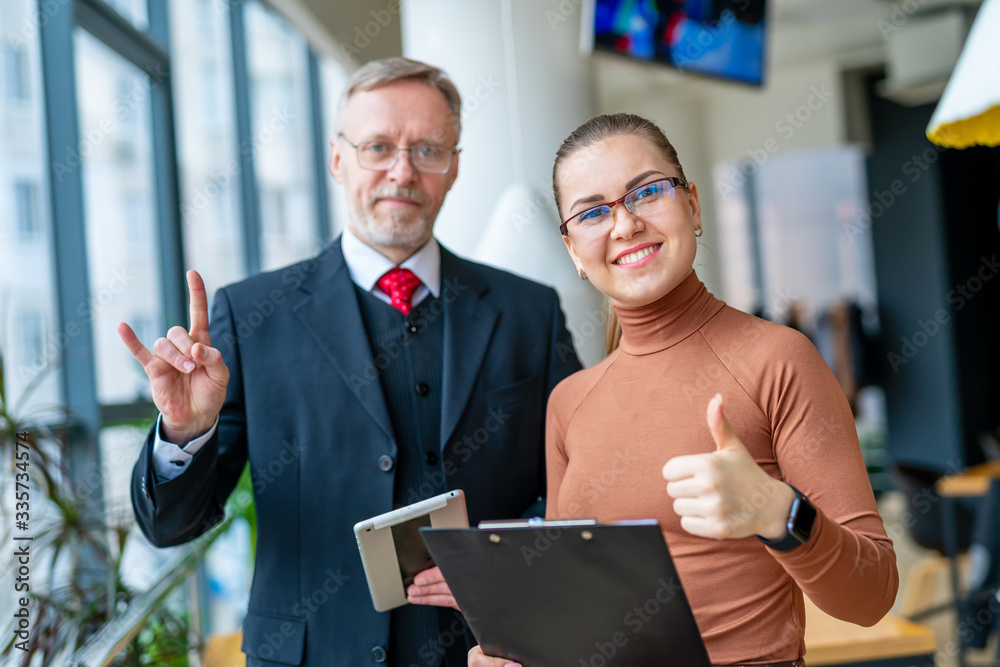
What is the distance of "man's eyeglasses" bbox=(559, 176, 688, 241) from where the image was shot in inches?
45.4

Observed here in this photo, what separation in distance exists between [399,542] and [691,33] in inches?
123

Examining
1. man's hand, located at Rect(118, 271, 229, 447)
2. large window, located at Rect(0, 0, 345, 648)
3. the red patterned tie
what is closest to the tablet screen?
man's hand, located at Rect(118, 271, 229, 447)

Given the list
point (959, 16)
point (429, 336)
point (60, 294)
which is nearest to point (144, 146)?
point (60, 294)

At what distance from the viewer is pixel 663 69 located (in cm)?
383

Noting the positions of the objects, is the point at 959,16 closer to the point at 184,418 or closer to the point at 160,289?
the point at 160,289

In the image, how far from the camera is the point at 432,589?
4.71 ft

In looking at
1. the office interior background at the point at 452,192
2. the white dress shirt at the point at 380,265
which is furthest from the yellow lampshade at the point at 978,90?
the white dress shirt at the point at 380,265

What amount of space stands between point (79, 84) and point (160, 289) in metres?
1.07

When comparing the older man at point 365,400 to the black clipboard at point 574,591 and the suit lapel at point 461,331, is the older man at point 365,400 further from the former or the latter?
the black clipboard at point 574,591

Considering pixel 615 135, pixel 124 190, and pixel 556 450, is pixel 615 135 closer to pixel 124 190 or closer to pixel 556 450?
pixel 556 450

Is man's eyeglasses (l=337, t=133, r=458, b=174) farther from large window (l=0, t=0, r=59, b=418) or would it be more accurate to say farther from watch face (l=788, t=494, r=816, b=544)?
large window (l=0, t=0, r=59, b=418)

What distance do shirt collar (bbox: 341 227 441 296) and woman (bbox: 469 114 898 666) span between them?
0.58 metres

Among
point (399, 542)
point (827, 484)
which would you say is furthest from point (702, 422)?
point (399, 542)

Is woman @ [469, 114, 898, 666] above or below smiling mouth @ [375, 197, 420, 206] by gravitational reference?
below
